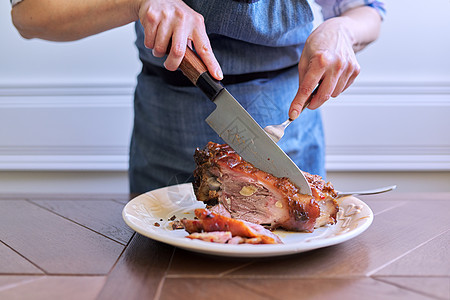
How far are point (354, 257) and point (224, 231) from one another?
Answer: 24 centimetres

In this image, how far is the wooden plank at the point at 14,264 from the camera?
0.82 m

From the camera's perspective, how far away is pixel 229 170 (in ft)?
3.45

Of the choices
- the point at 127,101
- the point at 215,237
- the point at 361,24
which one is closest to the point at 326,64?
the point at 361,24

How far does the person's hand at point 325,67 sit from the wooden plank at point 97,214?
0.46 meters

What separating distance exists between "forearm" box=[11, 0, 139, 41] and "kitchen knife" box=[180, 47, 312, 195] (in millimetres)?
339

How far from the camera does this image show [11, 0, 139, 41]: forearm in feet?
4.25

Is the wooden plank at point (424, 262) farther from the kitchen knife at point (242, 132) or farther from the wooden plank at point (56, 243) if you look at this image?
the wooden plank at point (56, 243)

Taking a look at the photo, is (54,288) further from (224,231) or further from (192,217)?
(192,217)

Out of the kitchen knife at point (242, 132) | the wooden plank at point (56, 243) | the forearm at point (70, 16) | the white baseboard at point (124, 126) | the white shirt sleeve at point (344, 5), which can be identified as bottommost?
the white baseboard at point (124, 126)

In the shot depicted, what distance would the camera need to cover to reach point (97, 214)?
1.19 m

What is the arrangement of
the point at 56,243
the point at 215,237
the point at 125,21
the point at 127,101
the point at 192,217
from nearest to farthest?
1. the point at 215,237
2. the point at 56,243
3. the point at 192,217
4. the point at 125,21
5. the point at 127,101

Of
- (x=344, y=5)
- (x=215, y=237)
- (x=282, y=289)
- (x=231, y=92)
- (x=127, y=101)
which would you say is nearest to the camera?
(x=282, y=289)

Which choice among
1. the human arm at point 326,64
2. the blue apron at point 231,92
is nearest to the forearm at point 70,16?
the blue apron at point 231,92

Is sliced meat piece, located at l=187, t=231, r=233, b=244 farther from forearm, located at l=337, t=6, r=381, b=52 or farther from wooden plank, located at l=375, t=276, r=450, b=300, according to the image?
forearm, located at l=337, t=6, r=381, b=52
